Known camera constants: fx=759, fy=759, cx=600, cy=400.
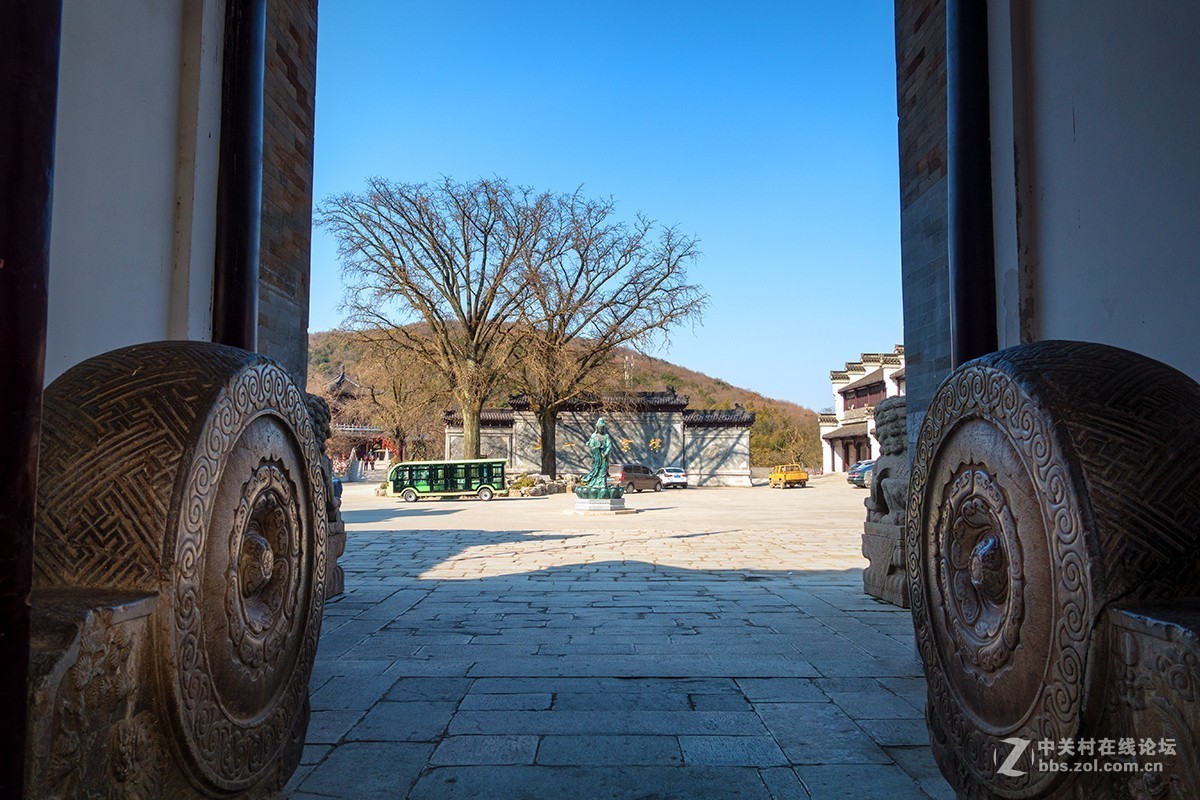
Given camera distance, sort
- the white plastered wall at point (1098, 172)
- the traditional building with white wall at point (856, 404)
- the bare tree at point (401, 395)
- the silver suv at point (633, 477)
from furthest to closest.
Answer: the traditional building with white wall at point (856, 404) < the bare tree at point (401, 395) < the silver suv at point (633, 477) < the white plastered wall at point (1098, 172)

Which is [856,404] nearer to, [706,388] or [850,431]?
[850,431]

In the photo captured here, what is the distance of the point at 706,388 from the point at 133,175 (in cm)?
8417

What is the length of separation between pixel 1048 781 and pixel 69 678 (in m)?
1.83

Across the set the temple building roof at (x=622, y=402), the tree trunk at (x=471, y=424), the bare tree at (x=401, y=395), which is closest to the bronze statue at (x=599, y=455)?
the tree trunk at (x=471, y=424)

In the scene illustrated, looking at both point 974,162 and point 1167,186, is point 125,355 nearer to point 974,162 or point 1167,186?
point 974,162

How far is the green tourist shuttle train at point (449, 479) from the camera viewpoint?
22.3 meters

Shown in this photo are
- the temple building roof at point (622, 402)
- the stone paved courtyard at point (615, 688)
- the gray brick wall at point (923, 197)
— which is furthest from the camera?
the temple building roof at point (622, 402)

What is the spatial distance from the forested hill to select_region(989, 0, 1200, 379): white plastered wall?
61.5 ft

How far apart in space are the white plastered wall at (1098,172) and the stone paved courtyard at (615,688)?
70.4 inches

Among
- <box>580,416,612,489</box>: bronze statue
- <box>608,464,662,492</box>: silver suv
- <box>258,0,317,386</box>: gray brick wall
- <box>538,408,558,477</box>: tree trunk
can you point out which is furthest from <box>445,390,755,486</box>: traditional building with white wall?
<box>258,0,317,386</box>: gray brick wall

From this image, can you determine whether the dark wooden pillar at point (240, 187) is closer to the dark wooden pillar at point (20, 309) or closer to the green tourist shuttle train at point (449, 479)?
the dark wooden pillar at point (20, 309)

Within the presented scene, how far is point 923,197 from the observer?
470 centimetres

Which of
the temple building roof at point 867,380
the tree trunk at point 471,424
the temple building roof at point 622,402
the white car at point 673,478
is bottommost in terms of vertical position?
the white car at point 673,478

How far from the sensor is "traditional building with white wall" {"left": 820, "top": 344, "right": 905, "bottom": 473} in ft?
132
